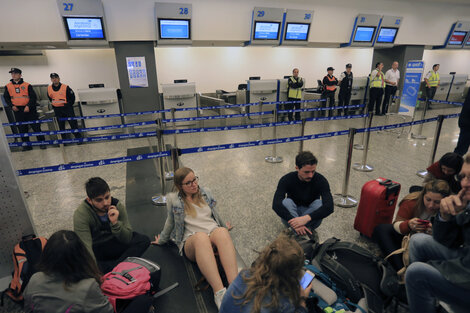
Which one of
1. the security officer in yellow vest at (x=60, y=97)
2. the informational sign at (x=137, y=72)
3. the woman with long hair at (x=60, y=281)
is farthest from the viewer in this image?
the informational sign at (x=137, y=72)

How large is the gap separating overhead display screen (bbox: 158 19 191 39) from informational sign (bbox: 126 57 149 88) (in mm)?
924

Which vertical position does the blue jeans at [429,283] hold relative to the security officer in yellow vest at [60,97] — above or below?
below

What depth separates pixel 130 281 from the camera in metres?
1.94

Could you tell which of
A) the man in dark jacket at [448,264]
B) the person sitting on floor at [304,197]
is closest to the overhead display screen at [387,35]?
the person sitting on floor at [304,197]

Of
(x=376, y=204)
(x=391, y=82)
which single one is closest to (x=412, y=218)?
(x=376, y=204)

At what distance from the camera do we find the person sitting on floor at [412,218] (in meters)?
2.26

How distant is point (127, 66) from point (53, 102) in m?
2.02

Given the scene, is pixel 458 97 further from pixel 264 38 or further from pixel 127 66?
pixel 127 66

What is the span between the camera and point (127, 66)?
7.31 meters

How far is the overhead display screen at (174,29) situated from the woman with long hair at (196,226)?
5.99 m

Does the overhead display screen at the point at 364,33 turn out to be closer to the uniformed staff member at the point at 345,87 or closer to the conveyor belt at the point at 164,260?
the uniformed staff member at the point at 345,87

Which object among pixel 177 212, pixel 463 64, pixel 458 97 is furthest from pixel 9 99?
pixel 463 64

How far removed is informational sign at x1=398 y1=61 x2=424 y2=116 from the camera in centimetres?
734

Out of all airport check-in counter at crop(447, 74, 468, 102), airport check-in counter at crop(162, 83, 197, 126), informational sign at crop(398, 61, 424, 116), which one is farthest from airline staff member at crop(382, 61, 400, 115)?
airport check-in counter at crop(162, 83, 197, 126)
